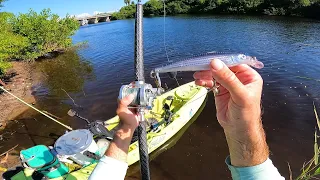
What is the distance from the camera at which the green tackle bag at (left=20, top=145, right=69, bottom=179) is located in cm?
799

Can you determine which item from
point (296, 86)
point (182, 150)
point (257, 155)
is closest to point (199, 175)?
point (182, 150)

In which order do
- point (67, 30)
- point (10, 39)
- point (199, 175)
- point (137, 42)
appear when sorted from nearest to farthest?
point (137, 42), point (199, 175), point (10, 39), point (67, 30)

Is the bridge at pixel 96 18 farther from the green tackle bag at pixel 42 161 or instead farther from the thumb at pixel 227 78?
the thumb at pixel 227 78

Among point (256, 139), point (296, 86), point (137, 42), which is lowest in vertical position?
point (296, 86)

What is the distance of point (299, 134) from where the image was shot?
1340 cm

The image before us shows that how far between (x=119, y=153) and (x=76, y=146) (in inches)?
245

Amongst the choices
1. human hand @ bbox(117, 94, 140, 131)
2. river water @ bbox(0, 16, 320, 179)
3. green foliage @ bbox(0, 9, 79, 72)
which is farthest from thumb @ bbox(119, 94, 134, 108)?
green foliage @ bbox(0, 9, 79, 72)

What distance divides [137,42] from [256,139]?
5.57 feet

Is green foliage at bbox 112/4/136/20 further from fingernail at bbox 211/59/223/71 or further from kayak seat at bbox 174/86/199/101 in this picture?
fingernail at bbox 211/59/223/71

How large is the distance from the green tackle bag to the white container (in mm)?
408

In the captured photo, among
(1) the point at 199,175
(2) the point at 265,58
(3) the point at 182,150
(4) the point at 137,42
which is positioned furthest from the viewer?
(2) the point at 265,58

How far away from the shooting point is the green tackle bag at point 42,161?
314 inches

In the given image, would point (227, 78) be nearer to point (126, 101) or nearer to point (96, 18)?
point (126, 101)

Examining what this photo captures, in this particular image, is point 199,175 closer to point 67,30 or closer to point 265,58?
point 265,58
